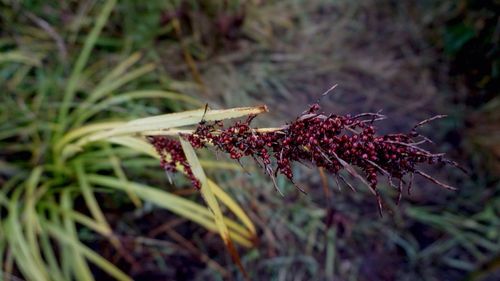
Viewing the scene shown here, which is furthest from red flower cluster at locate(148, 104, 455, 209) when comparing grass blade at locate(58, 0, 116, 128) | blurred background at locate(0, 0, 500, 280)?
grass blade at locate(58, 0, 116, 128)

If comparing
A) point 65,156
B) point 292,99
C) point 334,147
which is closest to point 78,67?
point 65,156

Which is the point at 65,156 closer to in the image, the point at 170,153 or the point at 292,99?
the point at 170,153

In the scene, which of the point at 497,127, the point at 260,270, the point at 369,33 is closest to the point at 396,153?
the point at 260,270

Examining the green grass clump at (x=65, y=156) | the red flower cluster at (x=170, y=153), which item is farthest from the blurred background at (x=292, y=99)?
the red flower cluster at (x=170, y=153)

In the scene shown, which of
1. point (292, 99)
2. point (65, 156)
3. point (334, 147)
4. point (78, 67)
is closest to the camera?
point (334, 147)

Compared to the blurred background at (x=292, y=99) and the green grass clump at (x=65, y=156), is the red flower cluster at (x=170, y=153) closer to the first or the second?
the green grass clump at (x=65, y=156)

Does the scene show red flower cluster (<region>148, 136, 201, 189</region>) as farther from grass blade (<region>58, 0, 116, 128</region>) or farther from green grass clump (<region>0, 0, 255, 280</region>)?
grass blade (<region>58, 0, 116, 128</region>)

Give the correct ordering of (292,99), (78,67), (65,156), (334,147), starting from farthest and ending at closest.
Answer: (292,99), (78,67), (65,156), (334,147)

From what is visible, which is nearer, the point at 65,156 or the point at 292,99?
the point at 65,156

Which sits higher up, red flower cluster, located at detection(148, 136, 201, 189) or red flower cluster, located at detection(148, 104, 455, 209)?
red flower cluster, located at detection(148, 136, 201, 189)
